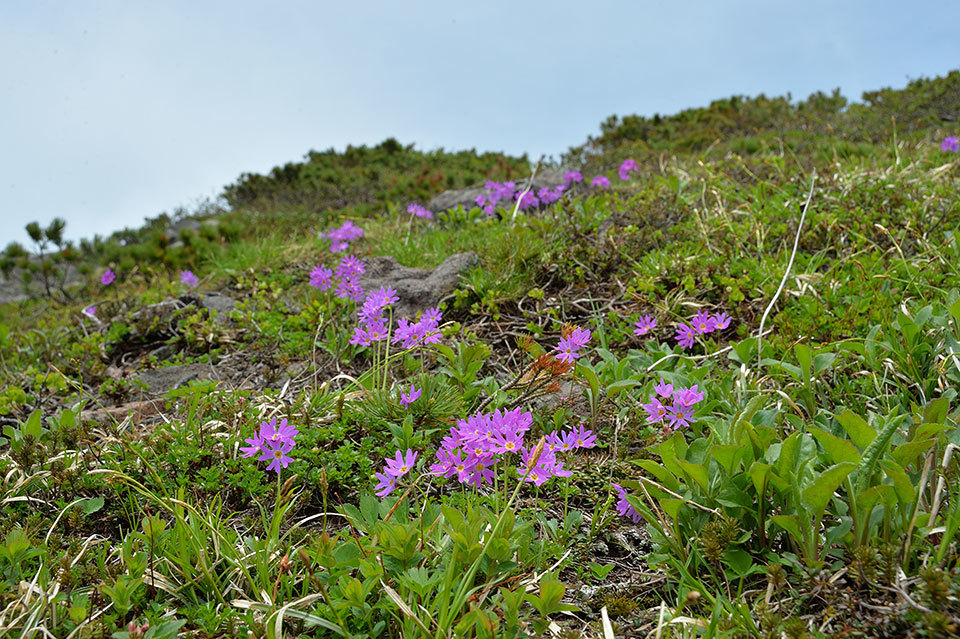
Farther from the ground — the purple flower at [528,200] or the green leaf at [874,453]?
the purple flower at [528,200]

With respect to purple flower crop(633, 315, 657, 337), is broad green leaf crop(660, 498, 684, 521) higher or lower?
lower

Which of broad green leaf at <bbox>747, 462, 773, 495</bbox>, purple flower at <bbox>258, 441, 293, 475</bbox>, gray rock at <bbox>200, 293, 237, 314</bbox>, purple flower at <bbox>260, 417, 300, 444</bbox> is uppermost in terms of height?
broad green leaf at <bbox>747, 462, 773, 495</bbox>

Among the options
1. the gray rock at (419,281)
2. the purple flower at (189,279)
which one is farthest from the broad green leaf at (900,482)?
the purple flower at (189,279)

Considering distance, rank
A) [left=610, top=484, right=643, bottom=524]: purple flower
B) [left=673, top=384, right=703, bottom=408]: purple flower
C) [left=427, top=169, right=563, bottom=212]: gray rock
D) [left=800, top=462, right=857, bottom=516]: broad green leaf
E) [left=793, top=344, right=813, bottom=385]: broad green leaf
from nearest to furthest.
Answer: [left=800, top=462, right=857, bottom=516]: broad green leaf
[left=610, top=484, right=643, bottom=524]: purple flower
[left=673, top=384, right=703, bottom=408]: purple flower
[left=793, top=344, right=813, bottom=385]: broad green leaf
[left=427, top=169, right=563, bottom=212]: gray rock

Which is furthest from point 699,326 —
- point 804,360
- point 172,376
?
point 172,376

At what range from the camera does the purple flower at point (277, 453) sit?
233 centimetres

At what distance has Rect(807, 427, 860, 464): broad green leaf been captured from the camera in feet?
5.89

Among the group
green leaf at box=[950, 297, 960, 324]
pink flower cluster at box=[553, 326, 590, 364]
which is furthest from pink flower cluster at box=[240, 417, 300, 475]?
green leaf at box=[950, 297, 960, 324]

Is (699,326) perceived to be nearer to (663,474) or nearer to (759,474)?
(663,474)

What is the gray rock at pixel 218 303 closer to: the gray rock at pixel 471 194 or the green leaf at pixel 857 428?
the gray rock at pixel 471 194

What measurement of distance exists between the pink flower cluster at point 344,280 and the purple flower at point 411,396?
1279mm

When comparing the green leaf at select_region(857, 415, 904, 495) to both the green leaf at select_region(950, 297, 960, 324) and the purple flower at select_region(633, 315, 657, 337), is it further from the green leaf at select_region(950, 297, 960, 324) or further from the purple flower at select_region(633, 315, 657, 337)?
the purple flower at select_region(633, 315, 657, 337)

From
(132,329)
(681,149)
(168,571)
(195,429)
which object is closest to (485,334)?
(195,429)

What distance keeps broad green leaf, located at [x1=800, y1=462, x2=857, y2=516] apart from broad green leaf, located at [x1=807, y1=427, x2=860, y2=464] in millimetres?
90
